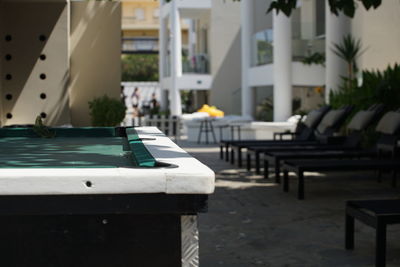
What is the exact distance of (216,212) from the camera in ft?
27.5

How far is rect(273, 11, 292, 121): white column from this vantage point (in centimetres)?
2161

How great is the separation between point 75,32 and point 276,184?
17.5 ft

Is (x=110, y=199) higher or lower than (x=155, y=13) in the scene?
lower

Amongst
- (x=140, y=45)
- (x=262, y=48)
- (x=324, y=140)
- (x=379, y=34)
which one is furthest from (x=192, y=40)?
(x=324, y=140)

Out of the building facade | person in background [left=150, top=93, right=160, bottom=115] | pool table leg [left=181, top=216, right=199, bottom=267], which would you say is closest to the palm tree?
the building facade

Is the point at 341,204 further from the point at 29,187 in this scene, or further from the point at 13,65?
the point at 13,65

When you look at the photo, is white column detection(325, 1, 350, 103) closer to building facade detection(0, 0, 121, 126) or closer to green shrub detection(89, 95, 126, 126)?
green shrub detection(89, 95, 126, 126)

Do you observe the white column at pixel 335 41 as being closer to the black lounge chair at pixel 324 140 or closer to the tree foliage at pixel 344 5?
the black lounge chair at pixel 324 140

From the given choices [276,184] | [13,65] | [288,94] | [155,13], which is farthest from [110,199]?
[155,13]

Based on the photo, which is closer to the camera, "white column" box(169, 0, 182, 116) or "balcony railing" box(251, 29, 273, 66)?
"balcony railing" box(251, 29, 273, 66)

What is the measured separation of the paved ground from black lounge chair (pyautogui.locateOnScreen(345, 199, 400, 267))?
0.25m

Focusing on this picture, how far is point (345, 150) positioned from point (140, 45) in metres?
51.6

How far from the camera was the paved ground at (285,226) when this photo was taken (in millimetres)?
5977

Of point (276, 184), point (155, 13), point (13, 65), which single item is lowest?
point (276, 184)
